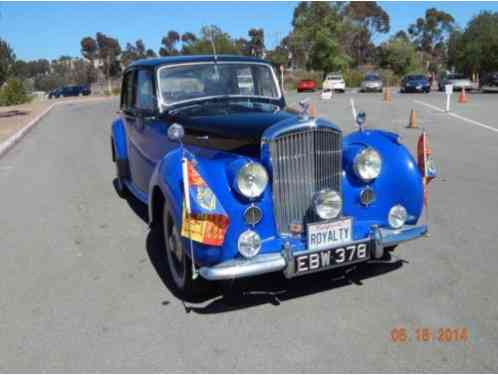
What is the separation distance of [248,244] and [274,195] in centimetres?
44

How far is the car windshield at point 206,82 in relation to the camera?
514 centimetres

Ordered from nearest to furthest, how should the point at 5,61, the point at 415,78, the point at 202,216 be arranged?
the point at 202,216 → the point at 5,61 → the point at 415,78

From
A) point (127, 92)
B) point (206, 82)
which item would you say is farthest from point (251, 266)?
point (127, 92)

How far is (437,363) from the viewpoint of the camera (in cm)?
303

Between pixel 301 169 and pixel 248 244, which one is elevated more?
pixel 301 169

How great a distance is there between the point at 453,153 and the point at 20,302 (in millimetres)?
8300

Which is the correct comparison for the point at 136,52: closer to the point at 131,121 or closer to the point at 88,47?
the point at 88,47

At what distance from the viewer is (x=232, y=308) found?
12.5ft

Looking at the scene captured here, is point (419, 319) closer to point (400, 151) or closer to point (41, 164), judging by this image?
point (400, 151)

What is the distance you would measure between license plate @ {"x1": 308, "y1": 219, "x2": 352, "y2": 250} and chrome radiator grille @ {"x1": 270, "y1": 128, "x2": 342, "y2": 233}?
7.6 inches

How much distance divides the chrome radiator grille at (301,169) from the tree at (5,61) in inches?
929

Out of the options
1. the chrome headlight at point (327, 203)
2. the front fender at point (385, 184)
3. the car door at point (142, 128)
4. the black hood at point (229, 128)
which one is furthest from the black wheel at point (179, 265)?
the front fender at point (385, 184)

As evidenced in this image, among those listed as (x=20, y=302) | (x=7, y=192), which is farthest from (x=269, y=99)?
(x=7, y=192)

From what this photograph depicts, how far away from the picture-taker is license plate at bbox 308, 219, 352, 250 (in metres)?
3.64
